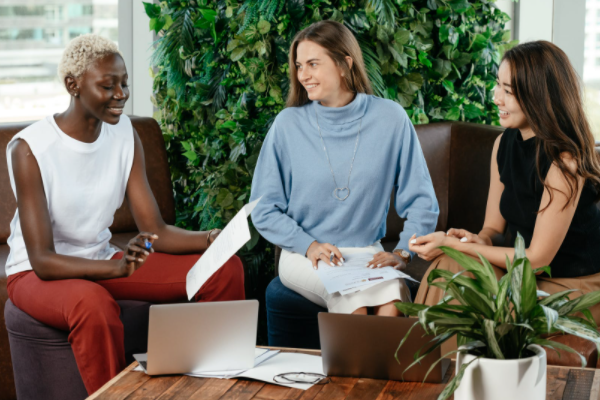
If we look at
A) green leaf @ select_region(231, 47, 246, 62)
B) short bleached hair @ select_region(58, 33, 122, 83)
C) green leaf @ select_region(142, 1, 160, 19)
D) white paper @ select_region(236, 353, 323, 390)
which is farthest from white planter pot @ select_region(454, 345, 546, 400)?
green leaf @ select_region(142, 1, 160, 19)

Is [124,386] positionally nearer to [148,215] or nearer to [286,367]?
[286,367]

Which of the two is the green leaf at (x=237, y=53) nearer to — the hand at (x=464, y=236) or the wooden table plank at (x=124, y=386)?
the hand at (x=464, y=236)

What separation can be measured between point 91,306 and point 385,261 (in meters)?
0.88

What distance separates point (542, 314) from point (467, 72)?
205 centimetres

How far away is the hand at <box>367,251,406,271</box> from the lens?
7.25 ft

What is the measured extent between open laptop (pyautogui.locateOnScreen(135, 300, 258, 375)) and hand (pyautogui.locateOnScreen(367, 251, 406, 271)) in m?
0.64

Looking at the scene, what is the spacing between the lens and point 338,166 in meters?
2.41

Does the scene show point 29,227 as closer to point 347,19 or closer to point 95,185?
point 95,185

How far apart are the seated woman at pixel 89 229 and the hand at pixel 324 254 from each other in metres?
0.24

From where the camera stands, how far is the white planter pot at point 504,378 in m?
1.26

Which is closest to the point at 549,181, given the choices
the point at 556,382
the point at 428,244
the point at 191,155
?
the point at 428,244

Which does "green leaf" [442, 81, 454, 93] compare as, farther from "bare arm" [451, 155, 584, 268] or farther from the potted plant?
the potted plant

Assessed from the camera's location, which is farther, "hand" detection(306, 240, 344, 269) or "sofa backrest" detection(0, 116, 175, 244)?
"sofa backrest" detection(0, 116, 175, 244)

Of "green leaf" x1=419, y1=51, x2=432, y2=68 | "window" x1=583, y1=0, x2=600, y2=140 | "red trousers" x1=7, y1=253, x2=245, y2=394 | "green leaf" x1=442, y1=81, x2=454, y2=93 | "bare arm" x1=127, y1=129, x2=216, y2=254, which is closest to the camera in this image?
"red trousers" x1=7, y1=253, x2=245, y2=394
